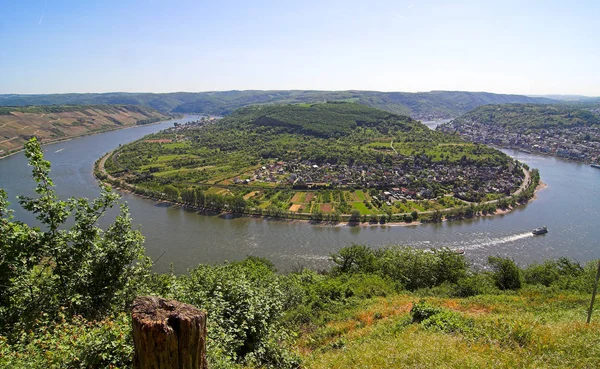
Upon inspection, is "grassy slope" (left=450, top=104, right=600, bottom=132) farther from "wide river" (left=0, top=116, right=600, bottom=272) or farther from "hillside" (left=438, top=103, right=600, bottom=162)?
"wide river" (left=0, top=116, right=600, bottom=272)

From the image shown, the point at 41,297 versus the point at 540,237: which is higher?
the point at 41,297

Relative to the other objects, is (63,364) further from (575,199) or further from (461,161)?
(461,161)

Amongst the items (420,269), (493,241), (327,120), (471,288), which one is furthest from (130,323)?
(327,120)

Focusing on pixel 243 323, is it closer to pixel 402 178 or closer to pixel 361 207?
pixel 361 207

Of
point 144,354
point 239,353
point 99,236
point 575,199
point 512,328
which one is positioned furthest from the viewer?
point 575,199

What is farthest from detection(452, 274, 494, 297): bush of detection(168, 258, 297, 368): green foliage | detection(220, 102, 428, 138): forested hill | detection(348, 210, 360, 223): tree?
detection(220, 102, 428, 138): forested hill

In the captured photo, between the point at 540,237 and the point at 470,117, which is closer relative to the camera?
the point at 540,237

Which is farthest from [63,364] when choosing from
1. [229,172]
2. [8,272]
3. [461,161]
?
[461,161]

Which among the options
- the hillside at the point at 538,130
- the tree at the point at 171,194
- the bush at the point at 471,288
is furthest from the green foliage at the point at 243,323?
the hillside at the point at 538,130
